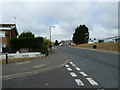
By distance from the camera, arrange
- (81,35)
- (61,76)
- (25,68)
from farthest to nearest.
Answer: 1. (81,35)
2. (25,68)
3. (61,76)

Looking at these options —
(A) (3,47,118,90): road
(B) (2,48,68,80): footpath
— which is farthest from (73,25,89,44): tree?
(A) (3,47,118,90): road

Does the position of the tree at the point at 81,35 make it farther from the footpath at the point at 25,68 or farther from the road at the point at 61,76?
the road at the point at 61,76

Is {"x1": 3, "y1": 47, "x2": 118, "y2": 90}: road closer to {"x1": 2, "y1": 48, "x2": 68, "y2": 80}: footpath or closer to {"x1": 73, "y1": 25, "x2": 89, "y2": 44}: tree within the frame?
{"x1": 2, "y1": 48, "x2": 68, "y2": 80}: footpath

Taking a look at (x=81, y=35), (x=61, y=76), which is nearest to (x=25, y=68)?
(x=61, y=76)

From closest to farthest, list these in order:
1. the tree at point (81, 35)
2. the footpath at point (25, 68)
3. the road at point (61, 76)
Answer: the road at point (61, 76), the footpath at point (25, 68), the tree at point (81, 35)

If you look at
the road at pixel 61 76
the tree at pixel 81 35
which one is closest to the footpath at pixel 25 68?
the road at pixel 61 76

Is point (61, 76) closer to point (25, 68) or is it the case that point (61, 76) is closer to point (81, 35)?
point (25, 68)

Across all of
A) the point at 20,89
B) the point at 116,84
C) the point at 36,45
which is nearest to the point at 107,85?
the point at 116,84

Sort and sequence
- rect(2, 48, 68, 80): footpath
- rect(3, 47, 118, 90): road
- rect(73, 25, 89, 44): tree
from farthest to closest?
rect(73, 25, 89, 44): tree → rect(2, 48, 68, 80): footpath → rect(3, 47, 118, 90): road

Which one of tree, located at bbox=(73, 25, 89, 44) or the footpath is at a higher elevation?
tree, located at bbox=(73, 25, 89, 44)

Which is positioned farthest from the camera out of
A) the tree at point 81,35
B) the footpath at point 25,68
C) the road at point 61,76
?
the tree at point 81,35

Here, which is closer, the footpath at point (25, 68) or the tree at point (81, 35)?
the footpath at point (25, 68)

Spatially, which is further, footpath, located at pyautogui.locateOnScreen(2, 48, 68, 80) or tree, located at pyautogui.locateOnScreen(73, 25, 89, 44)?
tree, located at pyautogui.locateOnScreen(73, 25, 89, 44)

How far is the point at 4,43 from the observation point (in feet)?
110
